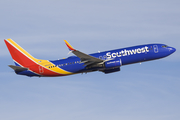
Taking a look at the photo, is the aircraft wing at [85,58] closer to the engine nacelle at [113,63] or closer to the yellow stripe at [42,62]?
the engine nacelle at [113,63]

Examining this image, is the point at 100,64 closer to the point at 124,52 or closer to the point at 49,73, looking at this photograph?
the point at 124,52

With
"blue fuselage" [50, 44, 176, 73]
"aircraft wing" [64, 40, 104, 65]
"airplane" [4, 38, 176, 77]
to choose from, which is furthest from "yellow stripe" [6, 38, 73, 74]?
"aircraft wing" [64, 40, 104, 65]

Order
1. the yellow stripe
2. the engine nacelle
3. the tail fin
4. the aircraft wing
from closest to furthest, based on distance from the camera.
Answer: the aircraft wing → the engine nacelle → the yellow stripe → the tail fin

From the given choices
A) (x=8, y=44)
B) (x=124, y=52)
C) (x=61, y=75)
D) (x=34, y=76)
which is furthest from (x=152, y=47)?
(x=8, y=44)

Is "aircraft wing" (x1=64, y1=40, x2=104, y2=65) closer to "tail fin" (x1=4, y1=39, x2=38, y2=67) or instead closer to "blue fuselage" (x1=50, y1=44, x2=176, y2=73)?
"blue fuselage" (x1=50, y1=44, x2=176, y2=73)

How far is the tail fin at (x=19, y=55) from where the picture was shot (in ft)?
221

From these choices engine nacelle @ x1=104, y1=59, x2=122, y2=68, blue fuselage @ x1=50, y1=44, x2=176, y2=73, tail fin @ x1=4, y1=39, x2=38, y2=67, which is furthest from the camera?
tail fin @ x1=4, y1=39, x2=38, y2=67

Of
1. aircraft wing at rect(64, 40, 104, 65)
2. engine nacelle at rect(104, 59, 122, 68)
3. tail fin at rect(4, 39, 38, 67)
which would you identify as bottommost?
engine nacelle at rect(104, 59, 122, 68)

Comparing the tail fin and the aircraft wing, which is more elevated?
the tail fin

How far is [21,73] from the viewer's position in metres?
65.6

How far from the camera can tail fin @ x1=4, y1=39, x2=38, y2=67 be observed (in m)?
67.4

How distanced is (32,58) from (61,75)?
8.14 meters

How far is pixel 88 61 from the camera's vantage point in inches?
2467

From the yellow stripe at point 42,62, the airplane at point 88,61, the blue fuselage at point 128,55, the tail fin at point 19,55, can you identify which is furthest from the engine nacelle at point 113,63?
the tail fin at point 19,55
